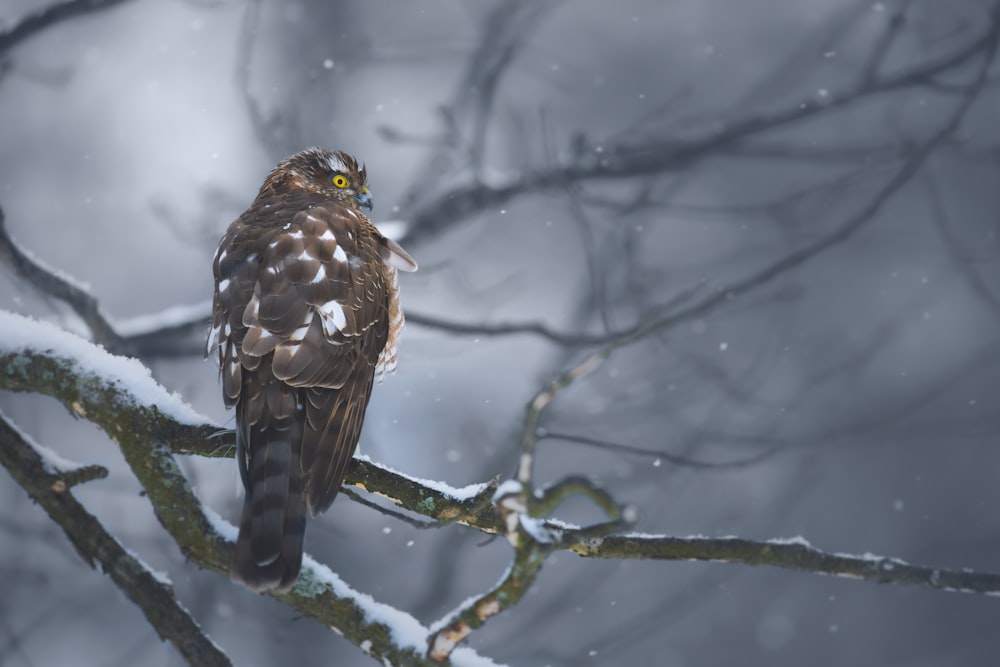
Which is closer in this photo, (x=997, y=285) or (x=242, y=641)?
(x=242, y=641)

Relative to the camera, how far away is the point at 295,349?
8.86 feet

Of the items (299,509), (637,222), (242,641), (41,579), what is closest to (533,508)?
(299,509)

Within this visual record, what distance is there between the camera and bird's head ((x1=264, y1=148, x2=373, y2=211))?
13.1 ft

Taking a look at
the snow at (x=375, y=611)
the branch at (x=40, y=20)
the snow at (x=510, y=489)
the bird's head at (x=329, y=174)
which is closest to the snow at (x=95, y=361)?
the snow at (x=375, y=611)

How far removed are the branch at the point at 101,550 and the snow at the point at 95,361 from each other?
22 cm

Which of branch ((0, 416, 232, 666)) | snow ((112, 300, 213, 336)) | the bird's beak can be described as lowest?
branch ((0, 416, 232, 666))

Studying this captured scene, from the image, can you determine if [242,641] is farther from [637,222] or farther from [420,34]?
[420,34]

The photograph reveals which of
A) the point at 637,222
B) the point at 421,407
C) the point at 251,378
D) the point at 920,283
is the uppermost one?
the point at 920,283

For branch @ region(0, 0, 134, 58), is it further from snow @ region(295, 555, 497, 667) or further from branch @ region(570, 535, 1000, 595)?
branch @ region(570, 535, 1000, 595)

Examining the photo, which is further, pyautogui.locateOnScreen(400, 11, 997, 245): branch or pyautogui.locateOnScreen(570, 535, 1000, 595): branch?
pyautogui.locateOnScreen(400, 11, 997, 245): branch

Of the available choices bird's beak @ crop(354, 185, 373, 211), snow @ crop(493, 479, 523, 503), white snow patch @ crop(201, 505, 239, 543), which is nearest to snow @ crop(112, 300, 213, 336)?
bird's beak @ crop(354, 185, 373, 211)

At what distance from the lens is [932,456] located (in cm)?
962

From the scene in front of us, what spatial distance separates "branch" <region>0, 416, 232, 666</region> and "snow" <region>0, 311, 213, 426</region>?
0.22 m

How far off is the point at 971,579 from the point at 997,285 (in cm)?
862
